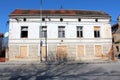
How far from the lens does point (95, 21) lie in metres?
31.9

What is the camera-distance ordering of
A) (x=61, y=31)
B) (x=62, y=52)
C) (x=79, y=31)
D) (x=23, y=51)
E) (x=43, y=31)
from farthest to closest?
(x=79, y=31) < (x=61, y=31) < (x=43, y=31) < (x=62, y=52) < (x=23, y=51)

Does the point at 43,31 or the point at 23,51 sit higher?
the point at 43,31

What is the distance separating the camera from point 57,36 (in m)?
31.0

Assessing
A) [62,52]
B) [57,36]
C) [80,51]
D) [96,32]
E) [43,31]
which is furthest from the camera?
[96,32]

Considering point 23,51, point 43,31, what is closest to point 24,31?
point 43,31

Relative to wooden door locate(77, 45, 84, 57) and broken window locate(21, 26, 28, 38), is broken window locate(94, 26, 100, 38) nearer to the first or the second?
wooden door locate(77, 45, 84, 57)

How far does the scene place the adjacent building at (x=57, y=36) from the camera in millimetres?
30422

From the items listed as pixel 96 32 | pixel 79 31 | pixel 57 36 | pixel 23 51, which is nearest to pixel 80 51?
pixel 79 31

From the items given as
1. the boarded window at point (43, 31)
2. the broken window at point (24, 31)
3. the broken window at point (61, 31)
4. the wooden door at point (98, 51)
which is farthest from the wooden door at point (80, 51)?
the broken window at point (24, 31)

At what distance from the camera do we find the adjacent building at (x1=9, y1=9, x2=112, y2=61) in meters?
30.4

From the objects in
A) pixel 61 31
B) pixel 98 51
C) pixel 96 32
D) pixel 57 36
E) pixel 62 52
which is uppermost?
pixel 61 31

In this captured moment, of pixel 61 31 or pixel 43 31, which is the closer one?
pixel 43 31

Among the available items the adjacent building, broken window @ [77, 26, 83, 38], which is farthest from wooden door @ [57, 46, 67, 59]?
broken window @ [77, 26, 83, 38]

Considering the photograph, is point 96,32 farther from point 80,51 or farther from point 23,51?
point 23,51
